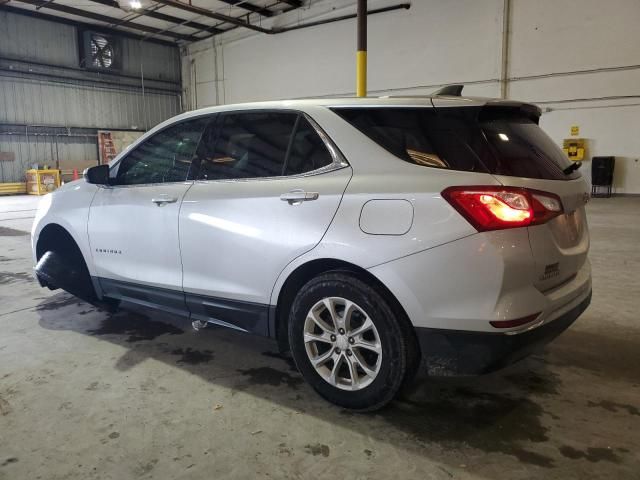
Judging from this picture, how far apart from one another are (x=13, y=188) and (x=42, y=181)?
109cm

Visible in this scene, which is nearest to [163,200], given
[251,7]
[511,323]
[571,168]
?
[511,323]

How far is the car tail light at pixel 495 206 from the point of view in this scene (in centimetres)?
196

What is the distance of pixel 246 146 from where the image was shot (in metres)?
2.82

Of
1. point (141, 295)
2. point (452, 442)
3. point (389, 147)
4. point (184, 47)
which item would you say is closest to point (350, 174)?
point (389, 147)

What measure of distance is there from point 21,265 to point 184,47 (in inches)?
720

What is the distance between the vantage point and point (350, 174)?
2307mm

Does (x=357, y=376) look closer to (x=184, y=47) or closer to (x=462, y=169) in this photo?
(x=462, y=169)

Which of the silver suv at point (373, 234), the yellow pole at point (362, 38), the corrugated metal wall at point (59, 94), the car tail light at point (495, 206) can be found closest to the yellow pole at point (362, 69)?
the yellow pole at point (362, 38)

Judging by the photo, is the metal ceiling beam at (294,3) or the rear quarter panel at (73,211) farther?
the metal ceiling beam at (294,3)

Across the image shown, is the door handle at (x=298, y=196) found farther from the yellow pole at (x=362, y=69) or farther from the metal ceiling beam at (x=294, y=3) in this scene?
the metal ceiling beam at (x=294, y=3)

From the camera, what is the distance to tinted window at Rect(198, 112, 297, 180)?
2.65 metres

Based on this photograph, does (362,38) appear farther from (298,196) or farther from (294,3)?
(294,3)

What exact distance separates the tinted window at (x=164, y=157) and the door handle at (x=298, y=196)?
35.9 inches

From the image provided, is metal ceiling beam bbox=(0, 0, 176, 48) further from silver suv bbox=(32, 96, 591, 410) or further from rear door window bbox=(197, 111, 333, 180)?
silver suv bbox=(32, 96, 591, 410)
